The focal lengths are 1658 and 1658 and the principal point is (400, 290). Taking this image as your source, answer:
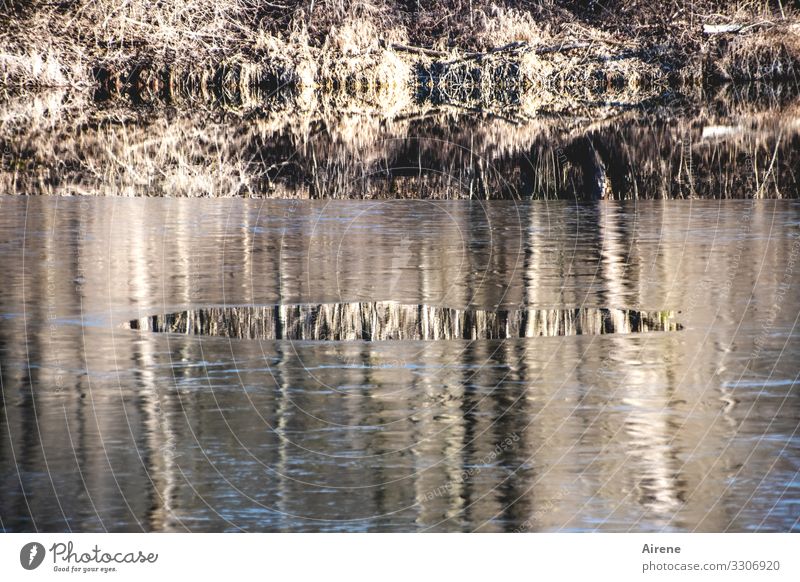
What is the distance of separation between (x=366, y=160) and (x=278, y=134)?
5283mm

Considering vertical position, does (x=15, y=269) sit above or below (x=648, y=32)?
below

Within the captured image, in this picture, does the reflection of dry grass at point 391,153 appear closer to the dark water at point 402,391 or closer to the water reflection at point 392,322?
the dark water at point 402,391

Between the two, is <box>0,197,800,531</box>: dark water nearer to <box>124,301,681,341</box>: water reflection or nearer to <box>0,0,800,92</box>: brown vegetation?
<box>124,301,681,341</box>: water reflection

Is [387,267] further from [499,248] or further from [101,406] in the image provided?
[101,406]

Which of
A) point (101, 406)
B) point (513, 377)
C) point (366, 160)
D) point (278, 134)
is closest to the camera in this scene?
point (101, 406)

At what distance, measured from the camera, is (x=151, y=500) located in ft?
22.7

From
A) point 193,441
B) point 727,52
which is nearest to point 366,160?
point 193,441
